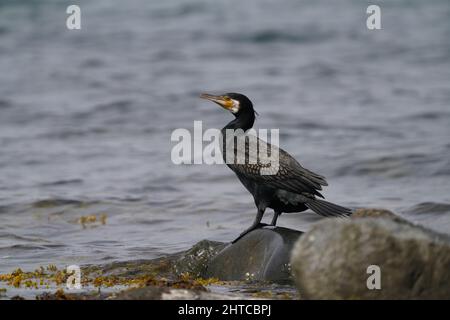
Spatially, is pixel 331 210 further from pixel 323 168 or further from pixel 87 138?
pixel 87 138

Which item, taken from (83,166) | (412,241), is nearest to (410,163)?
(83,166)

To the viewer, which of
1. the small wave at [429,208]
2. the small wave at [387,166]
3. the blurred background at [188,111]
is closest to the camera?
the small wave at [429,208]

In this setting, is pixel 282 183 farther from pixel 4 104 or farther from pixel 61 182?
pixel 4 104

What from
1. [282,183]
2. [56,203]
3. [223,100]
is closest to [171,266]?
[282,183]

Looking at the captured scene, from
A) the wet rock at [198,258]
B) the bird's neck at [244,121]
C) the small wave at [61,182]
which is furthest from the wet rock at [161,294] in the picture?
the small wave at [61,182]

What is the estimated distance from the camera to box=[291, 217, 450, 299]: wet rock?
259 inches

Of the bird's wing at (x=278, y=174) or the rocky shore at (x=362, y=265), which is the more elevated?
the bird's wing at (x=278, y=174)

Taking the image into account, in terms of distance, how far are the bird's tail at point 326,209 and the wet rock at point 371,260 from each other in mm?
2171

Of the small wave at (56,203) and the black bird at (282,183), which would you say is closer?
the black bird at (282,183)

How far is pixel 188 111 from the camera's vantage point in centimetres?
2059

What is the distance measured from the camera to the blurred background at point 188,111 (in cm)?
1265

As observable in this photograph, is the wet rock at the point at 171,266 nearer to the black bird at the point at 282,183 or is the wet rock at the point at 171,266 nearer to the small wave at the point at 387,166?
the black bird at the point at 282,183

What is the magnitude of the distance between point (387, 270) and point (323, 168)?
9.09 m

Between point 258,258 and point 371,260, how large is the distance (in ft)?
8.16
